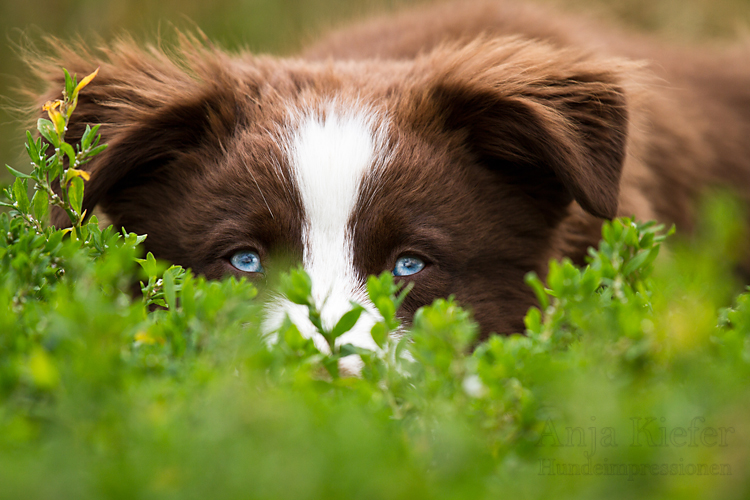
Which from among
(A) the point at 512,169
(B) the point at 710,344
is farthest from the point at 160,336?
(A) the point at 512,169

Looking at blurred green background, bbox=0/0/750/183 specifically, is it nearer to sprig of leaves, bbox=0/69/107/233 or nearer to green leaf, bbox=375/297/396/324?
sprig of leaves, bbox=0/69/107/233

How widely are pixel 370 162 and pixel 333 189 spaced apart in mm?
147

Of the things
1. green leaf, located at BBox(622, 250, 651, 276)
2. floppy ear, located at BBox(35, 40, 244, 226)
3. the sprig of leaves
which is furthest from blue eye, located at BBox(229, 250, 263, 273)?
green leaf, located at BBox(622, 250, 651, 276)

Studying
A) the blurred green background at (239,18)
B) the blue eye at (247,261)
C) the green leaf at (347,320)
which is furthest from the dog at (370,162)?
the blurred green background at (239,18)

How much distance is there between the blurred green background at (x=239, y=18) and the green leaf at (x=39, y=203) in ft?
12.0

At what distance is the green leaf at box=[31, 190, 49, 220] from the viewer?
1529mm

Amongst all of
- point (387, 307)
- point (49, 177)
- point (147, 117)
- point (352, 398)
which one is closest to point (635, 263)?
point (387, 307)

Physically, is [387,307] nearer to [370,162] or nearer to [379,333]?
[379,333]

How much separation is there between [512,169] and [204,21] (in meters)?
4.50

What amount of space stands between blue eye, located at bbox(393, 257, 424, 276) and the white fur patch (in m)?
0.15

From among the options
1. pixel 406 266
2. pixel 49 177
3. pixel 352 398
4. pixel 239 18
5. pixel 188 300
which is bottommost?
pixel 239 18

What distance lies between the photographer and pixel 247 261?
84.5 inches

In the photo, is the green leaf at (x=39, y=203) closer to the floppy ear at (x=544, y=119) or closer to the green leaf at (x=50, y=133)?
the green leaf at (x=50, y=133)

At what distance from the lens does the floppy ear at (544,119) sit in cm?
221
